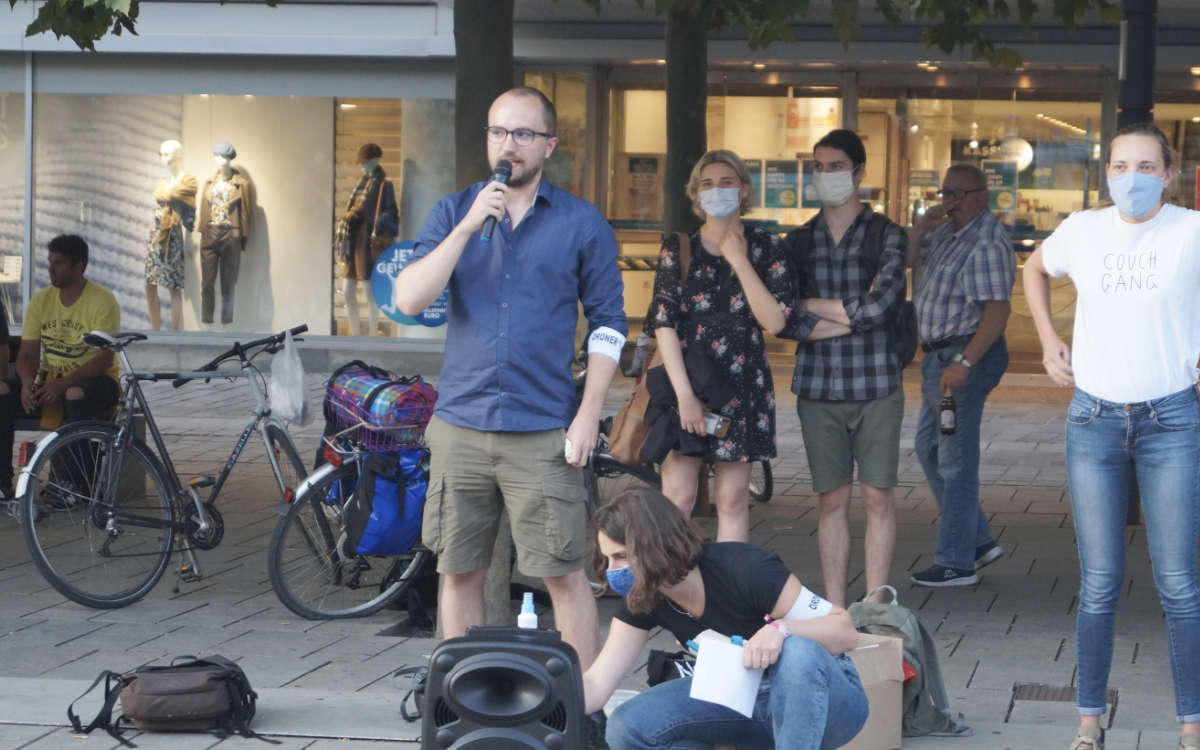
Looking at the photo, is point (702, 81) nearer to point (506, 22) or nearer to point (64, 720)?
point (506, 22)

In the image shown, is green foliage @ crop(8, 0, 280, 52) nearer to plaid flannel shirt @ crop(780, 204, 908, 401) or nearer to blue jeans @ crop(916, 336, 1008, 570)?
plaid flannel shirt @ crop(780, 204, 908, 401)

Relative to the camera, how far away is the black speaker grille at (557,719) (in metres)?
3.59

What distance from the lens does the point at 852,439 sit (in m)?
6.42

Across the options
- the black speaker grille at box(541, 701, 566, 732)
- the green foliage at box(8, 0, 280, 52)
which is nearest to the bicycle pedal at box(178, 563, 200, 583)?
the green foliage at box(8, 0, 280, 52)

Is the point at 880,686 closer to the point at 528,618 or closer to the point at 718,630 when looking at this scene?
the point at 718,630

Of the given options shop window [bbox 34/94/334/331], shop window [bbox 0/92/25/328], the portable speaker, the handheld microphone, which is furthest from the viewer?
shop window [bbox 0/92/25/328]

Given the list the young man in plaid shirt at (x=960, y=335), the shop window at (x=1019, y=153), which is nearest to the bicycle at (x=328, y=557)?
the young man in plaid shirt at (x=960, y=335)

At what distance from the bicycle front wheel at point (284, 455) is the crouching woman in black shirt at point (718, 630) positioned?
337 centimetres

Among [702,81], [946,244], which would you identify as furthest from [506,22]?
[702,81]

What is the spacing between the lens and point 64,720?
17.0 feet

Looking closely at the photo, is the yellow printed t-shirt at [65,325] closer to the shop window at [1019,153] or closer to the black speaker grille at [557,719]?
the black speaker grille at [557,719]

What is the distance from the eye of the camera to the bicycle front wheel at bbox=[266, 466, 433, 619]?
22.6 feet

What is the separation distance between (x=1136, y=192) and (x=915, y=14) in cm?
441

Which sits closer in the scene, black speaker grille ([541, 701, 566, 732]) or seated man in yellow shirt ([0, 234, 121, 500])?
black speaker grille ([541, 701, 566, 732])
